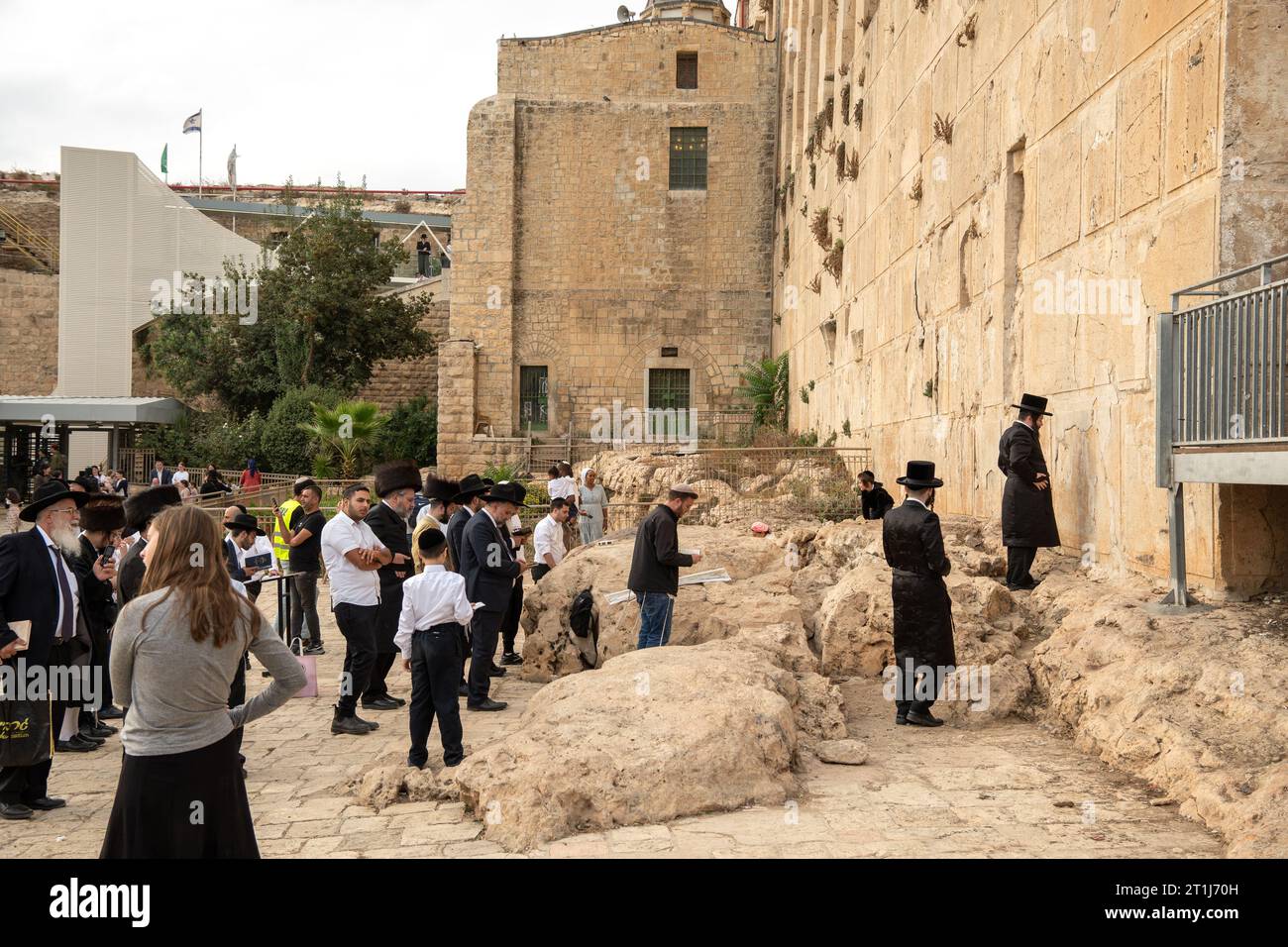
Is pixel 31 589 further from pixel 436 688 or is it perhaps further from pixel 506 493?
pixel 506 493

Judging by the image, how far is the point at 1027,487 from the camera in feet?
27.9

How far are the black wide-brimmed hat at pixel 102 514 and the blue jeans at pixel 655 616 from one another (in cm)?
398

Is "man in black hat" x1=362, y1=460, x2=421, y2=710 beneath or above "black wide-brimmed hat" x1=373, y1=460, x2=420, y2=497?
beneath

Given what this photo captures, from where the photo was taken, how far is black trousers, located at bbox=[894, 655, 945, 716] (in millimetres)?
7344

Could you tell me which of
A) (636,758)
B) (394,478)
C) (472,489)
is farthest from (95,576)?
(636,758)

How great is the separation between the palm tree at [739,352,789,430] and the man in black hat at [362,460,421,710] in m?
18.6

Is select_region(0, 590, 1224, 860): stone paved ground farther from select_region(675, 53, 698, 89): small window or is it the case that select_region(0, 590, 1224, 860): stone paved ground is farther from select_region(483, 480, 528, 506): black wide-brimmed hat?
select_region(675, 53, 698, 89): small window

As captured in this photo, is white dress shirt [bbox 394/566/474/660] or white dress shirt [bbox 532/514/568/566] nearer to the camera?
white dress shirt [bbox 394/566/474/660]

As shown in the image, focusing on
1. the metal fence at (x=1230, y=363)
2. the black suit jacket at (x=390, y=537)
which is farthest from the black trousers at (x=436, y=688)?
the metal fence at (x=1230, y=363)

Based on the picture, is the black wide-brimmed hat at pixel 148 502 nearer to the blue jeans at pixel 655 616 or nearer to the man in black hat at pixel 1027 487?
the blue jeans at pixel 655 616

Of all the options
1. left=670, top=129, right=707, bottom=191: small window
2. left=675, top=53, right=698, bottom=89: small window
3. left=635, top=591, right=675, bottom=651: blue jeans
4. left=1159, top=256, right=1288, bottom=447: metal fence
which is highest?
left=675, top=53, right=698, bottom=89: small window

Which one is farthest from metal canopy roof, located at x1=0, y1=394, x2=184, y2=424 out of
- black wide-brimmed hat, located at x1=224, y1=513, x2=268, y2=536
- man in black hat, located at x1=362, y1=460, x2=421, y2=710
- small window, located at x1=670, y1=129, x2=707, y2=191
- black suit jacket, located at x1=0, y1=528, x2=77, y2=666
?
black suit jacket, located at x1=0, y1=528, x2=77, y2=666

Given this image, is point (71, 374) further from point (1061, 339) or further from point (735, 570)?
point (1061, 339)

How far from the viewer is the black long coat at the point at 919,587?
732 cm
